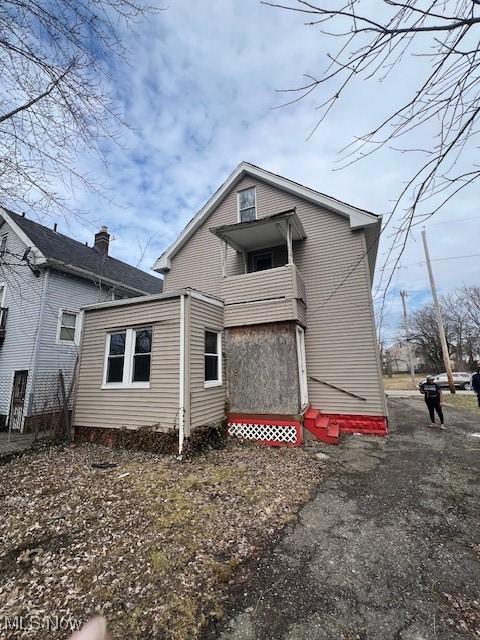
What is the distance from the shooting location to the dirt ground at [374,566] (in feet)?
7.73

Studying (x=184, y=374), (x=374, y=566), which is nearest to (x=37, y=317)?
(x=184, y=374)

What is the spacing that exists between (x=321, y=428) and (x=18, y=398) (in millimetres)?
11237

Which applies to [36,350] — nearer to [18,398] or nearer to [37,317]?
[37,317]

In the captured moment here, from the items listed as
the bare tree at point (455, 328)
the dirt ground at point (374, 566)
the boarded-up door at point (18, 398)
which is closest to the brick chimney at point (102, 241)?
the boarded-up door at point (18, 398)

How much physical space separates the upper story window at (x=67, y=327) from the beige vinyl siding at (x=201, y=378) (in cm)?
695

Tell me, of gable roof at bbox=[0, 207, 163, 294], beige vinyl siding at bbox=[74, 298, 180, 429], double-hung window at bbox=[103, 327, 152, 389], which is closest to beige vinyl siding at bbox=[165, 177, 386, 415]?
beige vinyl siding at bbox=[74, 298, 180, 429]

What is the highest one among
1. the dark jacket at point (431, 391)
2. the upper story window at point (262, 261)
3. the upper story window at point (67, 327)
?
the upper story window at point (262, 261)

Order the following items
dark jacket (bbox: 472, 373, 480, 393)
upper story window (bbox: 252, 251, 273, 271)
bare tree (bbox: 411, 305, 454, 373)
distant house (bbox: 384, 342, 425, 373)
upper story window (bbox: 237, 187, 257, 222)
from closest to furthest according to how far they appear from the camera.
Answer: dark jacket (bbox: 472, 373, 480, 393), upper story window (bbox: 252, 251, 273, 271), upper story window (bbox: 237, 187, 257, 222), bare tree (bbox: 411, 305, 454, 373), distant house (bbox: 384, 342, 425, 373)

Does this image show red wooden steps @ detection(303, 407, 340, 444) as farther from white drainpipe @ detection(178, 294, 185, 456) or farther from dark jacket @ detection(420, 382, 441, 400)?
dark jacket @ detection(420, 382, 441, 400)

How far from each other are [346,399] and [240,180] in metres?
9.03

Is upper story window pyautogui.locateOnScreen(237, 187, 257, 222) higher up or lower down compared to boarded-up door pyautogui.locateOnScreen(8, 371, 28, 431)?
higher up

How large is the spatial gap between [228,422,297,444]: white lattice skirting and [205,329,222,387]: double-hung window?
138 centimetres

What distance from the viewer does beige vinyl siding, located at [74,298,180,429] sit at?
732 centimetres

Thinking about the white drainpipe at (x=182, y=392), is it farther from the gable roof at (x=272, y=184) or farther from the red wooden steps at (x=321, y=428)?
the gable roof at (x=272, y=184)
